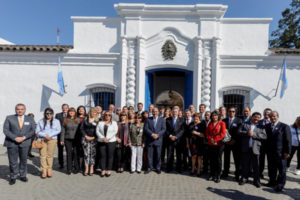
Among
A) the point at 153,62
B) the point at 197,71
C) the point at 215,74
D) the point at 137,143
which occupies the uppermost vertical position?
the point at 153,62

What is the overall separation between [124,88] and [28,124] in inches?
176

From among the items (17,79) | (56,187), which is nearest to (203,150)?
(56,187)

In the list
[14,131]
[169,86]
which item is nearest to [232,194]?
[14,131]

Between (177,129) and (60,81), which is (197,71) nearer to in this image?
(177,129)

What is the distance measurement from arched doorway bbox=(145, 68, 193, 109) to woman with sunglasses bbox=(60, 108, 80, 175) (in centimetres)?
413

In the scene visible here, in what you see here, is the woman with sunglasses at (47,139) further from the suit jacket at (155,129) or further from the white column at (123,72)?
the white column at (123,72)

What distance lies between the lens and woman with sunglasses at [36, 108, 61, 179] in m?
5.14

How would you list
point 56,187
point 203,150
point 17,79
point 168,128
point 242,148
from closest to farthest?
point 56,187 < point 242,148 < point 203,150 < point 168,128 < point 17,79

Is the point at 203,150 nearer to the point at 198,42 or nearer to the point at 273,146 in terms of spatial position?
the point at 273,146

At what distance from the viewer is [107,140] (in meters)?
5.28

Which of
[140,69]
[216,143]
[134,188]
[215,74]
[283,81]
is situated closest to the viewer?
[134,188]

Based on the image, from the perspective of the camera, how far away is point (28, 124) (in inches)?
194

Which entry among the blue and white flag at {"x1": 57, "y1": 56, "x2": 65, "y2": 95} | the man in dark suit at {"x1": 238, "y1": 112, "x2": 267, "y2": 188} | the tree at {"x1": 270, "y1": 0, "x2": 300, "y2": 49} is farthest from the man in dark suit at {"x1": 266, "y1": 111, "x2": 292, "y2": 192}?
the tree at {"x1": 270, "y1": 0, "x2": 300, "y2": 49}

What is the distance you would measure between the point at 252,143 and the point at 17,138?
538 centimetres
